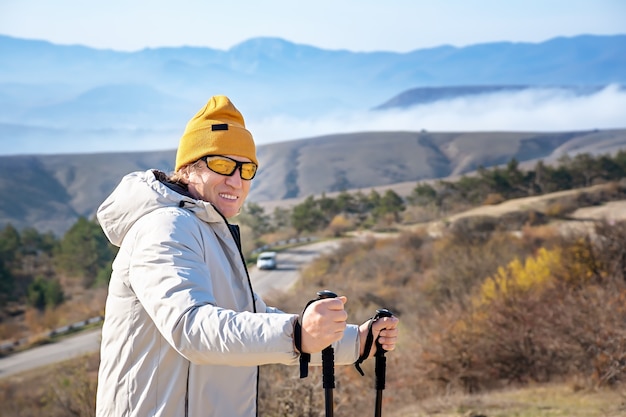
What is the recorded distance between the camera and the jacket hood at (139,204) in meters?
3.00

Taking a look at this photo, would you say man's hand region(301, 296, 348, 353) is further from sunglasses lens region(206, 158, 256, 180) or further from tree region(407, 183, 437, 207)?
tree region(407, 183, 437, 207)

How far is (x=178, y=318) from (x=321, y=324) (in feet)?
1.43

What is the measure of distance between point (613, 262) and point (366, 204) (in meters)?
52.3

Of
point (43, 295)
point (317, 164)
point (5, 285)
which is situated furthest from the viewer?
point (317, 164)

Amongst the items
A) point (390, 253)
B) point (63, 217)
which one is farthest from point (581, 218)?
point (63, 217)

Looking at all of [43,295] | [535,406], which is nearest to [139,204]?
[535,406]

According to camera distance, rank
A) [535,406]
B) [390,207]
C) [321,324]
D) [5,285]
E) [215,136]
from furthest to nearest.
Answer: [390,207] → [5,285] → [535,406] → [215,136] → [321,324]

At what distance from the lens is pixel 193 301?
2621mm

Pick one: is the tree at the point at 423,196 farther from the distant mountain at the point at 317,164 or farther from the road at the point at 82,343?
the distant mountain at the point at 317,164

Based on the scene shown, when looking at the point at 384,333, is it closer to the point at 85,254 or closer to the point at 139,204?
the point at 139,204

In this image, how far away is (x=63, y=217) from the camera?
474ft

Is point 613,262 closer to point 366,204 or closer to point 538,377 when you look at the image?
point 538,377

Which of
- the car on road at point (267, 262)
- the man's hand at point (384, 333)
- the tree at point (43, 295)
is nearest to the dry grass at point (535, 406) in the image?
the man's hand at point (384, 333)

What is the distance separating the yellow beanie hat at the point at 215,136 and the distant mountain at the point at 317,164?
139 metres
